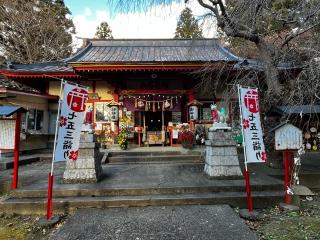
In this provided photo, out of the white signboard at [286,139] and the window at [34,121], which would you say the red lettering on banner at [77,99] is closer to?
the white signboard at [286,139]

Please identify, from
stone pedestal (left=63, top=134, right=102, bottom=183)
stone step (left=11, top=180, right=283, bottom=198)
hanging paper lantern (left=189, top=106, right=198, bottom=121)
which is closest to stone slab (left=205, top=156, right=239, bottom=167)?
stone step (left=11, top=180, right=283, bottom=198)

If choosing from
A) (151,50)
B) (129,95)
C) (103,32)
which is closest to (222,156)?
(129,95)

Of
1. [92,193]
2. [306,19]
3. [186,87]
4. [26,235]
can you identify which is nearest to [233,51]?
[186,87]

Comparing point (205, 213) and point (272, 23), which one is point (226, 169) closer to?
point (205, 213)

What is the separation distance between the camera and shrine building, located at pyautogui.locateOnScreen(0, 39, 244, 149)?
36.6 feet

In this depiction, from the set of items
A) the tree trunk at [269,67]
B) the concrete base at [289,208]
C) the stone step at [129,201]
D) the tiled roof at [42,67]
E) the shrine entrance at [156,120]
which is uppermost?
the tiled roof at [42,67]

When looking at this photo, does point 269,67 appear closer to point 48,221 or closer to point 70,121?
point 70,121

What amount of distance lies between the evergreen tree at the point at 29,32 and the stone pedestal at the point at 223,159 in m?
18.3

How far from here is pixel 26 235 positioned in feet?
14.1

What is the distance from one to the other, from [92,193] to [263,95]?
6.37 metres

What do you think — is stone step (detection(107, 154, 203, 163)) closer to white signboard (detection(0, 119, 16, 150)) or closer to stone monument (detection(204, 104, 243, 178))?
stone monument (detection(204, 104, 243, 178))

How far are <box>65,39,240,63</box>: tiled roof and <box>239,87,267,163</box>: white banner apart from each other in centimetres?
746

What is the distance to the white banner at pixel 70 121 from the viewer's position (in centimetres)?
492

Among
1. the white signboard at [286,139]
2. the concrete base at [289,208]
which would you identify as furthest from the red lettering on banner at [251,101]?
the concrete base at [289,208]
